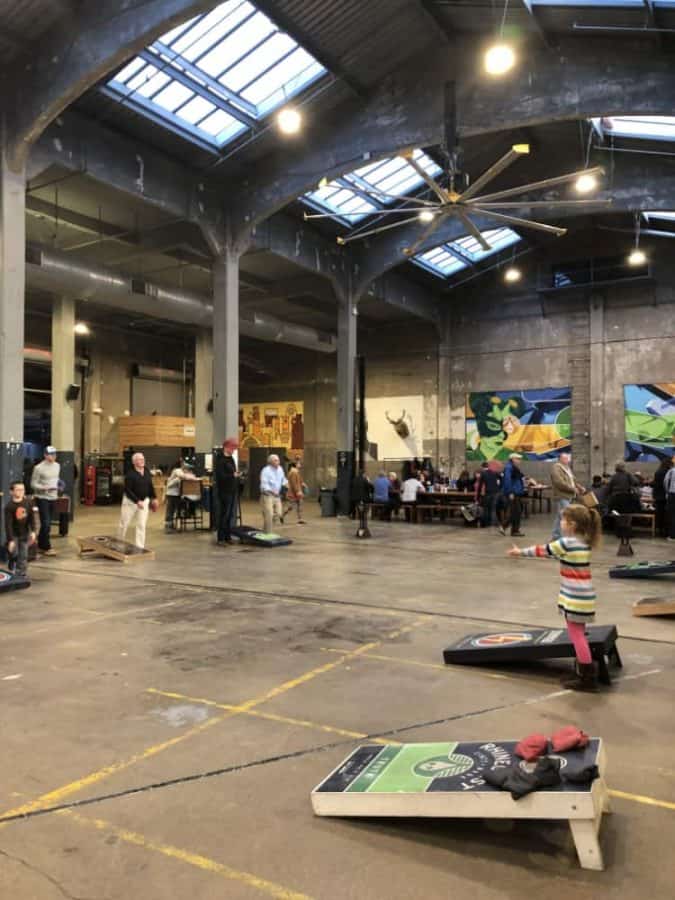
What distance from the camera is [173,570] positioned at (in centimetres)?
927

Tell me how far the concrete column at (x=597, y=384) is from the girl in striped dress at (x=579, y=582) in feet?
59.0

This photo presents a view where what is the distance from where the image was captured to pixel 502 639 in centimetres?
498

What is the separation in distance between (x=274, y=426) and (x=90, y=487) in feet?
27.4

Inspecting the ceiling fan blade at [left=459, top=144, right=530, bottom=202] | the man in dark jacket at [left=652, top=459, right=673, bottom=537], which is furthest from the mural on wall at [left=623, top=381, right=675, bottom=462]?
the ceiling fan blade at [left=459, top=144, right=530, bottom=202]

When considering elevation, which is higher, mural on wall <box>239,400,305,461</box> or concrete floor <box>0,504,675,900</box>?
mural on wall <box>239,400,305,461</box>

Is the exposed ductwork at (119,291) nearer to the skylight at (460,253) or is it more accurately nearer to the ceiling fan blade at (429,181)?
the skylight at (460,253)

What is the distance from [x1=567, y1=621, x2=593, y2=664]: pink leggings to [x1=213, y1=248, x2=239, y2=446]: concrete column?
10822 millimetres

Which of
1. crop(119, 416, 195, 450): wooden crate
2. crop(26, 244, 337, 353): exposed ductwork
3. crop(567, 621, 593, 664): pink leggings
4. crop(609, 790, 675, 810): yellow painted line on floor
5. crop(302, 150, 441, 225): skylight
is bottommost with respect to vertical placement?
crop(609, 790, 675, 810): yellow painted line on floor

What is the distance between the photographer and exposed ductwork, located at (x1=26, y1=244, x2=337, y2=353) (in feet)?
46.7

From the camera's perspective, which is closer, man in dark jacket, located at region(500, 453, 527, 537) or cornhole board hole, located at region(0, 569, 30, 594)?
cornhole board hole, located at region(0, 569, 30, 594)

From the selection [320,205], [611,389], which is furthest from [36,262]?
[611,389]

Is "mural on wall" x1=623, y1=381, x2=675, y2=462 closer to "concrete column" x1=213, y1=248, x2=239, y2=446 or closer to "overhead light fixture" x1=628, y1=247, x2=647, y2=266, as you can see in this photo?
"overhead light fixture" x1=628, y1=247, x2=647, y2=266

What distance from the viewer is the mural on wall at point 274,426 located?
28.2 m

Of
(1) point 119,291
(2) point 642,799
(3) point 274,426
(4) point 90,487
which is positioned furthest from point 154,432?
(2) point 642,799
